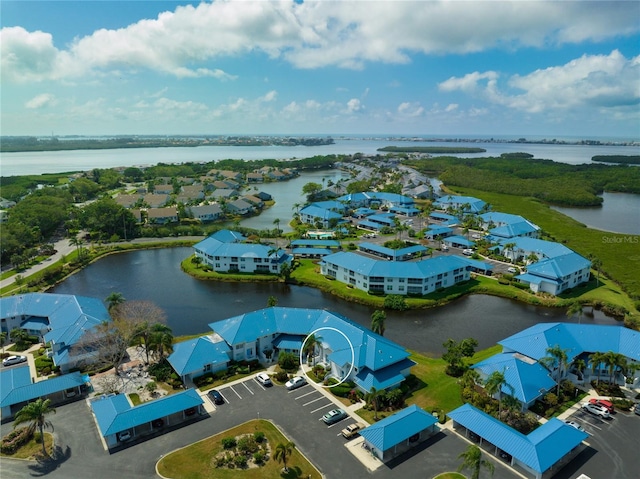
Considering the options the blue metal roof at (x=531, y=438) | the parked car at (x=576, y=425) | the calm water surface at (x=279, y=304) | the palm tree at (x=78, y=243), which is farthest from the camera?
the palm tree at (x=78, y=243)

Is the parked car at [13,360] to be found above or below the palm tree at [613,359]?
below

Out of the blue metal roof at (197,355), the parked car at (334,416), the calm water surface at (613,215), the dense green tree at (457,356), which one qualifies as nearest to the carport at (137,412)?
the blue metal roof at (197,355)

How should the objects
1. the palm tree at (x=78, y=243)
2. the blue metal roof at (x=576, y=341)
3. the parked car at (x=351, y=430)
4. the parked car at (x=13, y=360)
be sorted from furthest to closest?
the palm tree at (x=78, y=243)
the parked car at (x=13, y=360)
the blue metal roof at (x=576, y=341)
the parked car at (x=351, y=430)

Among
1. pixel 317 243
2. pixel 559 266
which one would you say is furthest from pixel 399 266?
pixel 559 266

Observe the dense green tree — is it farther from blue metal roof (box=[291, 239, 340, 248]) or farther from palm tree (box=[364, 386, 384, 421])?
blue metal roof (box=[291, 239, 340, 248])

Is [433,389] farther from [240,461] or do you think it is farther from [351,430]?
[240,461]

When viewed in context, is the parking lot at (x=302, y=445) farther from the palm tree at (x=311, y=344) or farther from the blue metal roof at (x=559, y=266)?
the blue metal roof at (x=559, y=266)

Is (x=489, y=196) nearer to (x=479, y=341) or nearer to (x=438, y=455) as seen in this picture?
(x=479, y=341)

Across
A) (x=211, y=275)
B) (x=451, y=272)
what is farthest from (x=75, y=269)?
(x=451, y=272)
